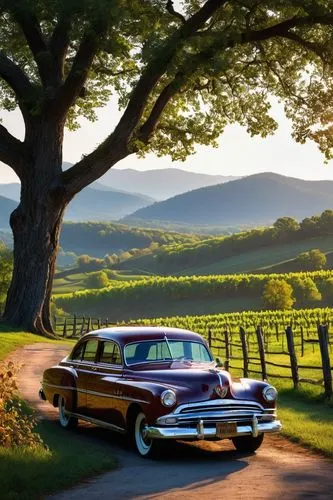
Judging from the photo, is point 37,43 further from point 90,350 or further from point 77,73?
point 90,350

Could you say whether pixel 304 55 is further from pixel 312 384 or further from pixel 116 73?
pixel 312 384

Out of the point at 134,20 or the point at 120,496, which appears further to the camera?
the point at 134,20

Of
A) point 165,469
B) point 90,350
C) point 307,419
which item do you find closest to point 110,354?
point 90,350

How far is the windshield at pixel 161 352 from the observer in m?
13.3

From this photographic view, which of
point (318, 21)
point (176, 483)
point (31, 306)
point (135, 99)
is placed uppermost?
point (318, 21)

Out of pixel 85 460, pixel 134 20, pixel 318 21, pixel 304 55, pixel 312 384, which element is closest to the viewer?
pixel 85 460

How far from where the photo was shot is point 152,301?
160375 mm

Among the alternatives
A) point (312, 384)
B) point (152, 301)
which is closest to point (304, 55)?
point (312, 384)

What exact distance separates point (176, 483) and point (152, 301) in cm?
15068

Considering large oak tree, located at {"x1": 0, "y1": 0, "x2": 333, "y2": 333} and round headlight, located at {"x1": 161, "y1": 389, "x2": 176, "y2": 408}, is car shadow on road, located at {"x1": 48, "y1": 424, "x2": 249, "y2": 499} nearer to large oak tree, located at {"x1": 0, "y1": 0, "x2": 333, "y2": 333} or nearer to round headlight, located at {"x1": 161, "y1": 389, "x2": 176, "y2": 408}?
round headlight, located at {"x1": 161, "y1": 389, "x2": 176, "y2": 408}

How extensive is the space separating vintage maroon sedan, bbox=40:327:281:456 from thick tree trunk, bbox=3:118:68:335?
72.3ft

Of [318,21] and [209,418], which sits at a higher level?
[318,21]

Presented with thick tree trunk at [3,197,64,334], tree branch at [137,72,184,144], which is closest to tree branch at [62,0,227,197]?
tree branch at [137,72,184,144]

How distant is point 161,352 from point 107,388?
3.55 ft
